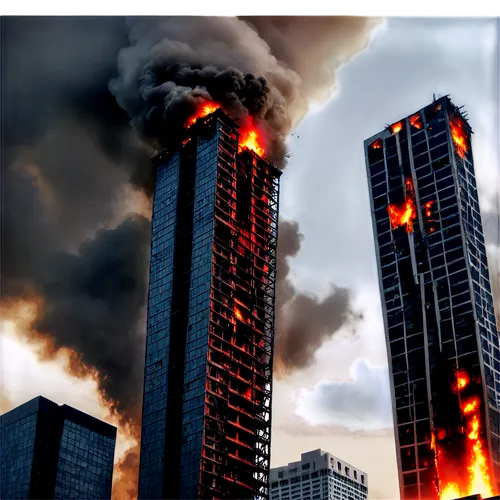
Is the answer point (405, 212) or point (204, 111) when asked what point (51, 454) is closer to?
point (204, 111)

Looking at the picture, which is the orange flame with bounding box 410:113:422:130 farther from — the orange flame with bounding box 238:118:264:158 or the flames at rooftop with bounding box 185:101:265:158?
the orange flame with bounding box 238:118:264:158

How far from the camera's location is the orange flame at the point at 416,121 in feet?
546

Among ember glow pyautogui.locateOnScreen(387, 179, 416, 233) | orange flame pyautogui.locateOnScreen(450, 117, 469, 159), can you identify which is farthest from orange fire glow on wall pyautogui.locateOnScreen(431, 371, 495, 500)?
orange flame pyautogui.locateOnScreen(450, 117, 469, 159)

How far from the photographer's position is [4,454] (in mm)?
162250

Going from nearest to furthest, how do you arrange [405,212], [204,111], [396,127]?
1. [405,212]
2. [204,111]
3. [396,127]

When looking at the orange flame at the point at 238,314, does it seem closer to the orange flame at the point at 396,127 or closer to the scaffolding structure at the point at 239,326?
the scaffolding structure at the point at 239,326

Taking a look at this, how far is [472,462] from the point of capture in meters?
136

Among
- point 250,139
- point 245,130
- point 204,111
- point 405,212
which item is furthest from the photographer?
point 250,139

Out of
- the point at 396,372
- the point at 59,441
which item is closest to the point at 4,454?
the point at 59,441

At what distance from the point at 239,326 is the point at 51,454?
4169cm

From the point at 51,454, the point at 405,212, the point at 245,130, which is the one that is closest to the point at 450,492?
the point at 405,212

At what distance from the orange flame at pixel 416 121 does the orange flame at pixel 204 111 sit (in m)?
35.4

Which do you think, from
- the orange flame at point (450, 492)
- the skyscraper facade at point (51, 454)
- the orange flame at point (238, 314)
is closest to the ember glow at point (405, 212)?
the orange flame at point (238, 314)

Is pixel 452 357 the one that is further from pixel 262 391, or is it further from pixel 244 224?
pixel 244 224
